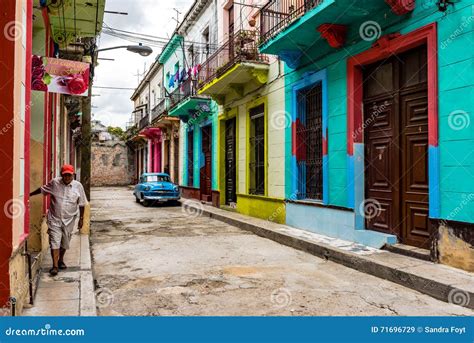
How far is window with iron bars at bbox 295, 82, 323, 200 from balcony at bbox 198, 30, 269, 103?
2.04 meters

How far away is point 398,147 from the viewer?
687 cm

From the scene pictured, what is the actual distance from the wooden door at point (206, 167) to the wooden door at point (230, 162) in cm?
178

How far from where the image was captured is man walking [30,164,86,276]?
218 inches

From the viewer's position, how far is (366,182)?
7.66m

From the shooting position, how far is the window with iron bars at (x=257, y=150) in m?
11.9

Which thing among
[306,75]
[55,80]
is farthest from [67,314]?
[306,75]

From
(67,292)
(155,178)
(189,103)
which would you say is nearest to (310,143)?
(67,292)

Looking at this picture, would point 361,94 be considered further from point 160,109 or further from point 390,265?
point 160,109

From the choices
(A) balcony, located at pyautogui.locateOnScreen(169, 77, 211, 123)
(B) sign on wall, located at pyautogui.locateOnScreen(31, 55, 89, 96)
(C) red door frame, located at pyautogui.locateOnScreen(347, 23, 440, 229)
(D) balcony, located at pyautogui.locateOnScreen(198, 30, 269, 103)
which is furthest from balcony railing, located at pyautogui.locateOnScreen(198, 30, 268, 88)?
(B) sign on wall, located at pyautogui.locateOnScreen(31, 55, 89, 96)

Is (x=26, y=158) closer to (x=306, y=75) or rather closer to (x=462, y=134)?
(x=462, y=134)

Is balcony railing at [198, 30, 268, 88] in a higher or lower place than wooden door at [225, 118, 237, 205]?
higher

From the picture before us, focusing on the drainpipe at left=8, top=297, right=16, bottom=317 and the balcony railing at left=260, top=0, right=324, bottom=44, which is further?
the balcony railing at left=260, top=0, right=324, bottom=44

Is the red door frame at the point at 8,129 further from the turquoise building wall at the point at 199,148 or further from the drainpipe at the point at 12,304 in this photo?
the turquoise building wall at the point at 199,148

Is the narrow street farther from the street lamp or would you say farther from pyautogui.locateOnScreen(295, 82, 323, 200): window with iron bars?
the street lamp
